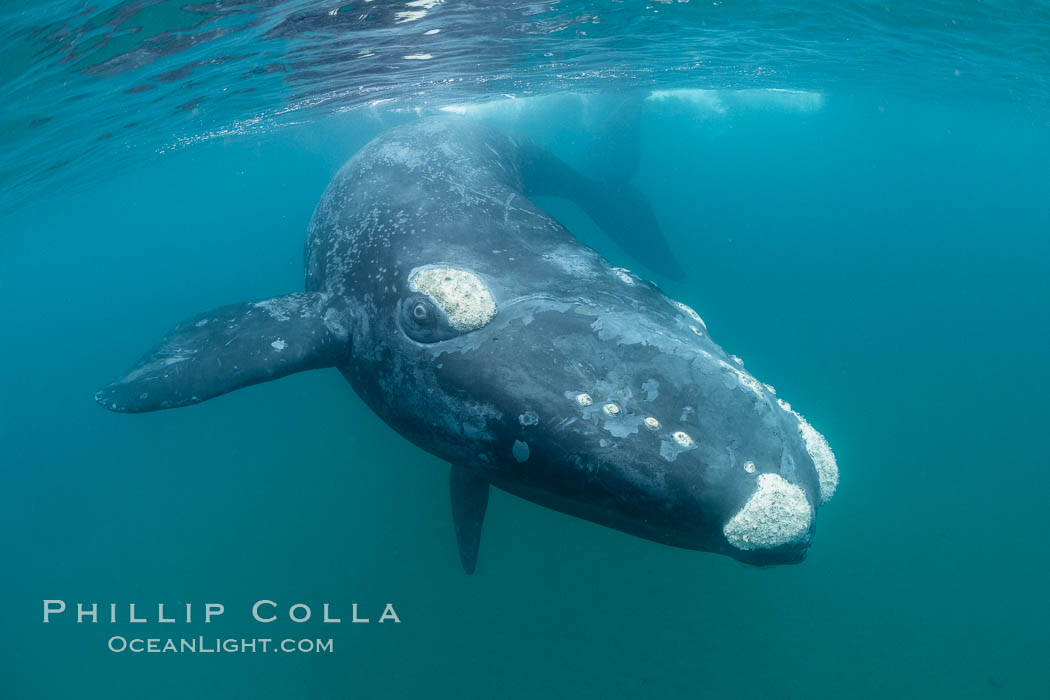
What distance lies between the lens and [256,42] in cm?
1350

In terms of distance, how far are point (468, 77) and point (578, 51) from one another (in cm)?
461

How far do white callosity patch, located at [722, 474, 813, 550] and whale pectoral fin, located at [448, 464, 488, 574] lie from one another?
285cm

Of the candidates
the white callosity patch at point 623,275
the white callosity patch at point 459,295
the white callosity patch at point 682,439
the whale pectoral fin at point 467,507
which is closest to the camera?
the white callosity patch at point 682,439

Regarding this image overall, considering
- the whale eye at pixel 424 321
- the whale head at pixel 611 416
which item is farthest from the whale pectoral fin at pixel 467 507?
the whale eye at pixel 424 321

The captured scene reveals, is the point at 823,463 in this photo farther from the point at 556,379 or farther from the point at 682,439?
the point at 556,379

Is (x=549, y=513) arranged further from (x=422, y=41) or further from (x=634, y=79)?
(x=634, y=79)

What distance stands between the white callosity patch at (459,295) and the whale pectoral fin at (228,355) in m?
1.40

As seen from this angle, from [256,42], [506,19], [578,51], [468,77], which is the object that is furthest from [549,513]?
[468,77]

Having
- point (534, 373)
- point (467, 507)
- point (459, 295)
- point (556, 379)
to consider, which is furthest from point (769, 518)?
point (467, 507)

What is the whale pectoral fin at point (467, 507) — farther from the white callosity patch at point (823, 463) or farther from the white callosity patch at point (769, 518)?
the white callosity patch at point (823, 463)

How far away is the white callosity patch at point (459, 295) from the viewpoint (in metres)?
5.33

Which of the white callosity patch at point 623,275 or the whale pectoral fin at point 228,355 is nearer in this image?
the whale pectoral fin at point 228,355

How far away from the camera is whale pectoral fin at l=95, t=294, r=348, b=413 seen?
5820 millimetres

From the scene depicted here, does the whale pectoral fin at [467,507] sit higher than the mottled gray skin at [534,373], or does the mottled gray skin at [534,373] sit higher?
the mottled gray skin at [534,373]
